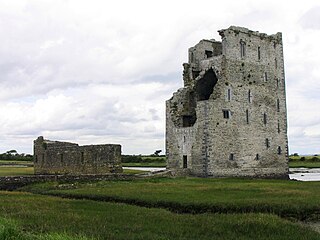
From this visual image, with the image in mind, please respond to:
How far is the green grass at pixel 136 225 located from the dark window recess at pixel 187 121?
32.0 metres

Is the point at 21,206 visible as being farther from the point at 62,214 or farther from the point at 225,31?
the point at 225,31

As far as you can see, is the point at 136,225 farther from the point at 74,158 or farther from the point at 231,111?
the point at 231,111

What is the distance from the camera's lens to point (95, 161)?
46.4 metres

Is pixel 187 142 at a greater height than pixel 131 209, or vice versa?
pixel 187 142

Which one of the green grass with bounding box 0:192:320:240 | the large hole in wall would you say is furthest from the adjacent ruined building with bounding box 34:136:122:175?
the green grass with bounding box 0:192:320:240

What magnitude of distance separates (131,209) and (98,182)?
55.1ft

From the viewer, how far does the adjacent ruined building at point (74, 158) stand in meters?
45.0

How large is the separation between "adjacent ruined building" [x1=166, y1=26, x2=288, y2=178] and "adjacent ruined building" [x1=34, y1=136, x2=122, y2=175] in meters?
7.99

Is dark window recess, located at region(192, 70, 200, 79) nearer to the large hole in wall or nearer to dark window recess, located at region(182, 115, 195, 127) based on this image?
the large hole in wall

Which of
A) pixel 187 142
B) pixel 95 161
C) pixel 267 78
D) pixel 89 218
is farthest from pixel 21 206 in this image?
pixel 267 78

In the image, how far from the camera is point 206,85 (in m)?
53.2

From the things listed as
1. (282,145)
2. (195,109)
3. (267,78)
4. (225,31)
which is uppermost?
(225,31)

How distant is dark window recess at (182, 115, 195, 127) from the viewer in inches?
2078

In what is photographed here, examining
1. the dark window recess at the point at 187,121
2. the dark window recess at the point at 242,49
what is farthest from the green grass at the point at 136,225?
the dark window recess at the point at 242,49
